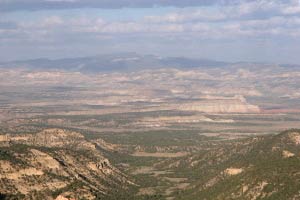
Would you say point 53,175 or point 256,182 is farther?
point 53,175

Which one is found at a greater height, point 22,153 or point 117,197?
point 22,153

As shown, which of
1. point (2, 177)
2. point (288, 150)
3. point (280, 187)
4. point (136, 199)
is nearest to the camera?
point (280, 187)

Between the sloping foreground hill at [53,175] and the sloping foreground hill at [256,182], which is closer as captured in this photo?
the sloping foreground hill at [256,182]

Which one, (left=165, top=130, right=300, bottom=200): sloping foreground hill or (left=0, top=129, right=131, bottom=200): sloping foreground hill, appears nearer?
(left=165, top=130, right=300, bottom=200): sloping foreground hill

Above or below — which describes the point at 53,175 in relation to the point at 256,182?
above

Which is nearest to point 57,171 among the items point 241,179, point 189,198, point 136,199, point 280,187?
point 136,199

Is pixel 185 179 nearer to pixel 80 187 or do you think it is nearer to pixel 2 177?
pixel 80 187

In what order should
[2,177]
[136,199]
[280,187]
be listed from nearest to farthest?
[280,187] → [2,177] → [136,199]

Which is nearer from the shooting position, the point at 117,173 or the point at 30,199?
the point at 30,199
